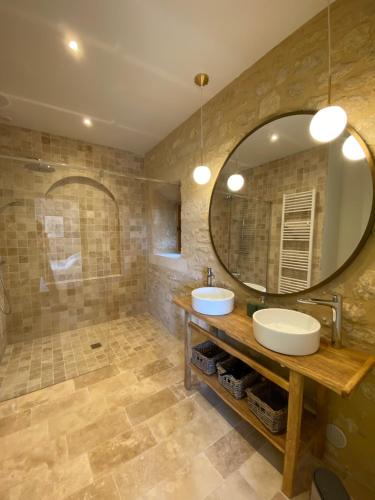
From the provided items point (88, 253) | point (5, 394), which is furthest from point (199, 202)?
point (5, 394)

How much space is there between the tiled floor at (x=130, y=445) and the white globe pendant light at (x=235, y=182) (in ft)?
6.12

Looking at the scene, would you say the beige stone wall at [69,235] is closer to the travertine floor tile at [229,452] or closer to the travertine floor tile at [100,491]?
the travertine floor tile at [100,491]

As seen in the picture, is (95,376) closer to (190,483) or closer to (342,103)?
(190,483)

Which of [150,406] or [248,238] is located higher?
[248,238]

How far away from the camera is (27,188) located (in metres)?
2.50

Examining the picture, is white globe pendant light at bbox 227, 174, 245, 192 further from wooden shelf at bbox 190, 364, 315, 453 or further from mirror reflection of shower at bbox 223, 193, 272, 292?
wooden shelf at bbox 190, 364, 315, 453

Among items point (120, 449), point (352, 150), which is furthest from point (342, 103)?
point (120, 449)

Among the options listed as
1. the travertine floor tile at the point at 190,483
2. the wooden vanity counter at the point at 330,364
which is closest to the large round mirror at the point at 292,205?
the wooden vanity counter at the point at 330,364

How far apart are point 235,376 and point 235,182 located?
1.59 metres

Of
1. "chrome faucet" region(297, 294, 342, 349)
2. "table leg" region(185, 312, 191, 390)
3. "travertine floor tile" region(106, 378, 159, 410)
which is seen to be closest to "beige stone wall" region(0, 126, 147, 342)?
"travertine floor tile" region(106, 378, 159, 410)

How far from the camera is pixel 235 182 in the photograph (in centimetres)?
173

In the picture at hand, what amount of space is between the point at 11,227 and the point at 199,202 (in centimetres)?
235

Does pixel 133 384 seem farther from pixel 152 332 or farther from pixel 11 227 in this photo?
pixel 11 227

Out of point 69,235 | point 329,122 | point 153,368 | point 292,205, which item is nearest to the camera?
point 329,122
